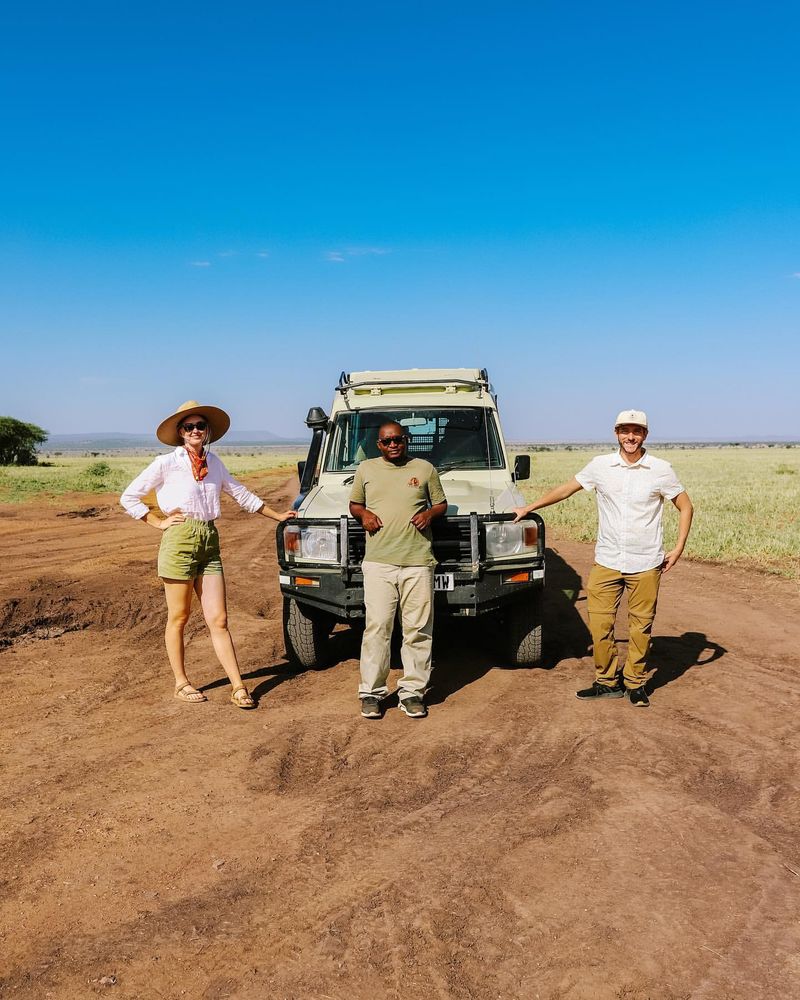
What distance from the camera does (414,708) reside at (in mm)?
5336

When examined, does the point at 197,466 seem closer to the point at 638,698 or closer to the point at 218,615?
the point at 218,615

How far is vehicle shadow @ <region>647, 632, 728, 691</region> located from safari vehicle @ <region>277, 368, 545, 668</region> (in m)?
1.02

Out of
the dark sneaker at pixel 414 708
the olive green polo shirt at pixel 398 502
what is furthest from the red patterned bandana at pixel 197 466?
the dark sneaker at pixel 414 708

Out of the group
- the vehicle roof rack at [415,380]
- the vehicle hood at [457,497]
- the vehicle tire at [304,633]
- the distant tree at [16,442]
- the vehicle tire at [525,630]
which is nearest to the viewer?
the vehicle hood at [457,497]

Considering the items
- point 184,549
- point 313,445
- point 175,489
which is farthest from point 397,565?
point 313,445

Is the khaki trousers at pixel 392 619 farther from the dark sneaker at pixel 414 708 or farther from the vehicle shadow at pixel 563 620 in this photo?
the vehicle shadow at pixel 563 620

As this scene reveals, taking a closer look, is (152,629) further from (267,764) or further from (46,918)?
(46,918)

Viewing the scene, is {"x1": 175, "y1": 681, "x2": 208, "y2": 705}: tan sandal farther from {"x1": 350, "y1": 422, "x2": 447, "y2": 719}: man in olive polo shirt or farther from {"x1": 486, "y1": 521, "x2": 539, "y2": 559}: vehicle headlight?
{"x1": 486, "y1": 521, "x2": 539, "y2": 559}: vehicle headlight

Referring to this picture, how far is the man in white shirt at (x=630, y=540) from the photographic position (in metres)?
5.40

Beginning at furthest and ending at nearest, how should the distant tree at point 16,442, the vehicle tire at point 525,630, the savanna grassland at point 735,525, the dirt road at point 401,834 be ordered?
the distant tree at point 16,442
the savanna grassland at point 735,525
the vehicle tire at point 525,630
the dirt road at point 401,834

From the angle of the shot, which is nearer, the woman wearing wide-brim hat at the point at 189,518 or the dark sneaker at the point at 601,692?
the woman wearing wide-brim hat at the point at 189,518

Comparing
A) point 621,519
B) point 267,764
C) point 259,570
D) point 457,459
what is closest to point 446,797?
point 267,764

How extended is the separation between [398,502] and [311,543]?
97 cm

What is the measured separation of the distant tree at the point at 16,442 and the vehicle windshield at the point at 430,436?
4814 centimetres
